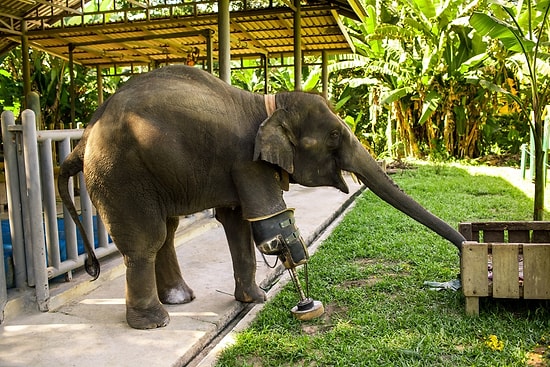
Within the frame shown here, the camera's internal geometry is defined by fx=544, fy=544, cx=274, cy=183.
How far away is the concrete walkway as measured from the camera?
3.29 meters

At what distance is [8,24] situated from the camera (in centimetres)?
1021

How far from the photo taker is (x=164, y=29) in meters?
10.2

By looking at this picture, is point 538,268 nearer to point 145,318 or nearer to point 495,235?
point 495,235

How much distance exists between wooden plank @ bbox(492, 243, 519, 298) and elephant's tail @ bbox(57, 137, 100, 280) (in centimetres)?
291

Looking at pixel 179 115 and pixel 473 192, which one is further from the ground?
pixel 179 115

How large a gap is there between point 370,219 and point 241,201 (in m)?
4.38

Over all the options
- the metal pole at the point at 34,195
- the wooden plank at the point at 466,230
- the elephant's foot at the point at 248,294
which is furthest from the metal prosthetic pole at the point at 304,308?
the metal pole at the point at 34,195

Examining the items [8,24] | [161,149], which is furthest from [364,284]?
[8,24]

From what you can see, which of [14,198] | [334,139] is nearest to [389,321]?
[334,139]

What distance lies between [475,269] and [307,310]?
1.23 meters

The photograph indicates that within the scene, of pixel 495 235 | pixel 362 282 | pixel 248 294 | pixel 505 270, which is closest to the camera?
pixel 505 270

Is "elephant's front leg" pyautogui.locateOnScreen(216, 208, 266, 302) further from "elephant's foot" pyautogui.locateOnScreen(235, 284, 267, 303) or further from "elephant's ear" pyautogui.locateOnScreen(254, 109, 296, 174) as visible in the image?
"elephant's ear" pyautogui.locateOnScreen(254, 109, 296, 174)

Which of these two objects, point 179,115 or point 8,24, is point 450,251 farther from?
point 8,24

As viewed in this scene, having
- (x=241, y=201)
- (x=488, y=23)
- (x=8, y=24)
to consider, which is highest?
(x=8, y=24)
